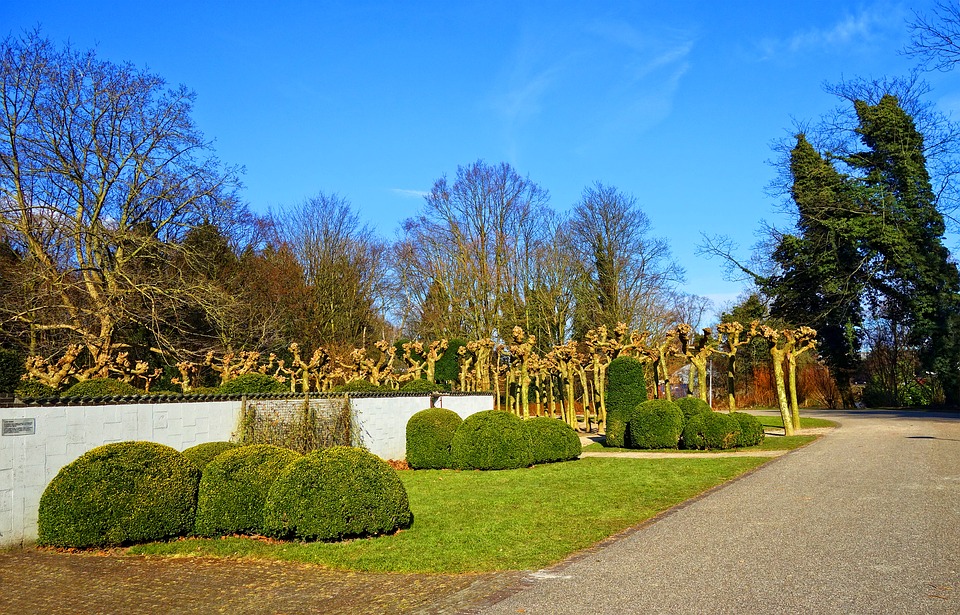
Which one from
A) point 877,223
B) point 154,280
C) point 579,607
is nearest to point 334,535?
point 579,607

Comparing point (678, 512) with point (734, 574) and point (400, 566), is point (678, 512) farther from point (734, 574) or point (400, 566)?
point (400, 566)

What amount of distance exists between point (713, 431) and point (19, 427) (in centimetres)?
1589

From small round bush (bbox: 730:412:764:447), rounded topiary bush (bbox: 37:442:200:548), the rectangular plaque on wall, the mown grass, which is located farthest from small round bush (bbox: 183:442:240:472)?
small round bush (bbox: 730:412:764:447)

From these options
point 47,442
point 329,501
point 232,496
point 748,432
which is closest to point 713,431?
point 748,432

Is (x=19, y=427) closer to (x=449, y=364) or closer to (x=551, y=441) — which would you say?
(x=551, y=441)

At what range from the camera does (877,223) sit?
32.2 metres

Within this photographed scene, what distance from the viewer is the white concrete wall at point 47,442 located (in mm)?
8438

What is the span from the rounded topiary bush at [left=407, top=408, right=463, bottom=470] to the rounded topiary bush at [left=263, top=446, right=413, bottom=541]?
820 cm

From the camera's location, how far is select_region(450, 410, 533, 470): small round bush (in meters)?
16.1

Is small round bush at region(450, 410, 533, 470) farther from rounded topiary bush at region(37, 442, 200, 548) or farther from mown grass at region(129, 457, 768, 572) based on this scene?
rounded topiary bush at region(37, 442, 200, 548)

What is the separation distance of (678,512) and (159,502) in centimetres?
662

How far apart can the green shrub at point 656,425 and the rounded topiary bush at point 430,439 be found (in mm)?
5775

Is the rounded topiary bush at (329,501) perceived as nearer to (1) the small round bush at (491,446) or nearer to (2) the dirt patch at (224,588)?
(2) the dirt patch at (224,588)

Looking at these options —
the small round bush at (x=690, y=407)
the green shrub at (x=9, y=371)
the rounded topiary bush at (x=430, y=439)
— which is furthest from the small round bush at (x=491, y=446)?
the green shrub at (x=9, y=371)
